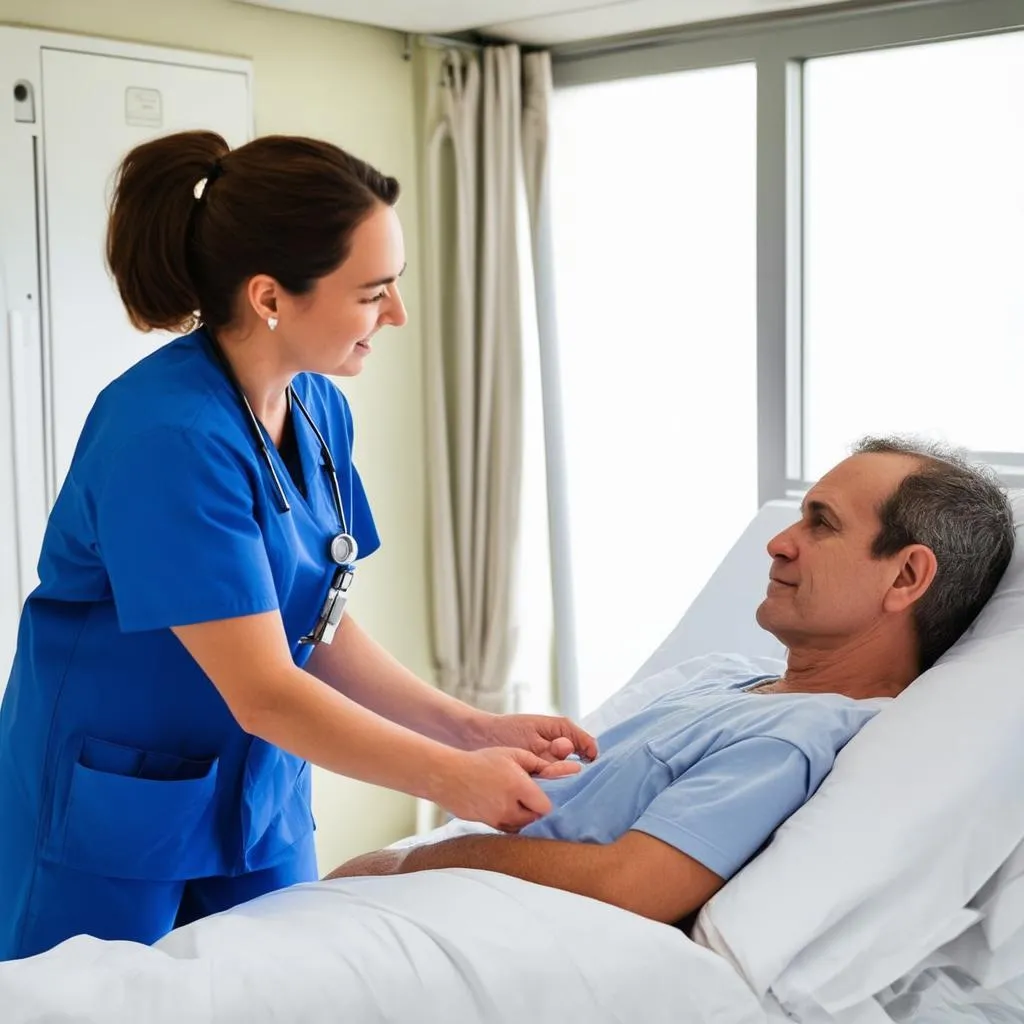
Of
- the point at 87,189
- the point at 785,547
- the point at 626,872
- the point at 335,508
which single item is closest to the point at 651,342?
the point at 87,189

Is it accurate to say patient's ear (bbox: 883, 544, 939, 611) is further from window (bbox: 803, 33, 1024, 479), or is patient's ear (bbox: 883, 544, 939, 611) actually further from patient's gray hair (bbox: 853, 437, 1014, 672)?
window (bbox: 803, 33, 1024, 479)

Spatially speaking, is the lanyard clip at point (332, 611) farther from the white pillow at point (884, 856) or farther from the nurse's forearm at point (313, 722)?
the white pillow at point (884, 856)

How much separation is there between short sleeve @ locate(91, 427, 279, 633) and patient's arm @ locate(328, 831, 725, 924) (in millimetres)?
389

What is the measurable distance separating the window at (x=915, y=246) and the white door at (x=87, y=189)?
4.37 feet

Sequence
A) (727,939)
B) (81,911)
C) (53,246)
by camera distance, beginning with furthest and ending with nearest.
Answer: (53,246) → (81,911) → (727,939)

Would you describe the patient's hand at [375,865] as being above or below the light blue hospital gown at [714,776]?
below

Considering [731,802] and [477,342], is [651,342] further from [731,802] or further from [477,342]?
[731,802]

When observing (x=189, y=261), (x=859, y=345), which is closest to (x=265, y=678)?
(x=189, y=261)

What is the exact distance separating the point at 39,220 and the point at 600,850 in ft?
5.97

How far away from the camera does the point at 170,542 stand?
1486mm

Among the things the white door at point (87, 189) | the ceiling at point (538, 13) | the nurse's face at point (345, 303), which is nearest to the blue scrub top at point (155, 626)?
the nurse's face at point (345, 303)

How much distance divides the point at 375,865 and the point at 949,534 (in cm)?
81

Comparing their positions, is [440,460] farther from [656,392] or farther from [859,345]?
[859,345]

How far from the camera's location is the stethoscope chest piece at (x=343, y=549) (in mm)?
1737
